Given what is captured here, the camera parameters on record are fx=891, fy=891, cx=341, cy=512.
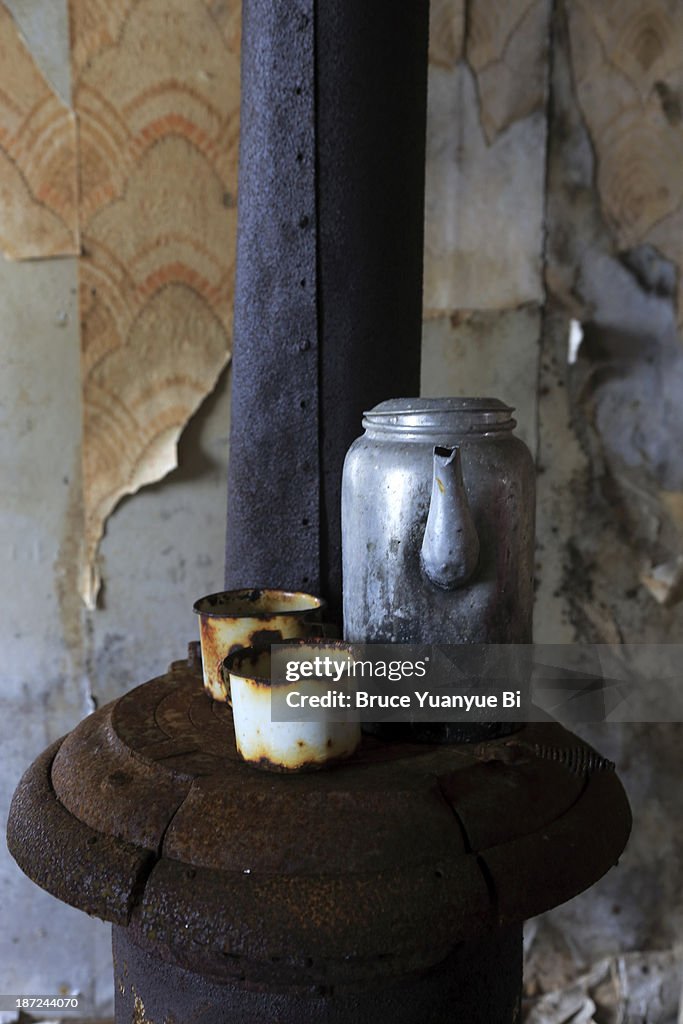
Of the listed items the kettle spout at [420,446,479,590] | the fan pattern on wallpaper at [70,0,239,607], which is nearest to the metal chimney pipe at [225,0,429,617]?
the kettle spout at [420,446,479,590]

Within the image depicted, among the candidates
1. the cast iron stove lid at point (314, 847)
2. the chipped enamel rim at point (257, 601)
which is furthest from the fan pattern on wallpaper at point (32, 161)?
the cast iron stove lid at point (314, 847)

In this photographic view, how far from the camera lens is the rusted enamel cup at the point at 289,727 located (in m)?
0.85

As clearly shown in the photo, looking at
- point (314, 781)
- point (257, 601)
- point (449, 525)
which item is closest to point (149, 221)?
point (257, 601)

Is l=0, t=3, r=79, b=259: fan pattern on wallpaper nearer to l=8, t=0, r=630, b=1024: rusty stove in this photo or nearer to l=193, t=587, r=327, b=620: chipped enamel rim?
l=8, t=0, r=630, b=1024: rusty stove

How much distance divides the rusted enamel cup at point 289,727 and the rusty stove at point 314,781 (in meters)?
0.02

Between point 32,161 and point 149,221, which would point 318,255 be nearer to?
point 149,221

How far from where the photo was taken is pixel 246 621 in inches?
40.0

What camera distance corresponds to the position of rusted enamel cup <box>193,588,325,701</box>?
3.33ft

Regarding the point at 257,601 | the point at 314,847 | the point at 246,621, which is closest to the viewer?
the point at 314,847

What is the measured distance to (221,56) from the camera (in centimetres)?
158

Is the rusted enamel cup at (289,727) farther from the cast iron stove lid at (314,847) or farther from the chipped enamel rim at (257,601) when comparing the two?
the chipped enamel rim at (257,601)

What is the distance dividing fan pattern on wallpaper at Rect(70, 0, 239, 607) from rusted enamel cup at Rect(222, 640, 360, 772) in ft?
2.80

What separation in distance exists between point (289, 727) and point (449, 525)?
0.82 ft

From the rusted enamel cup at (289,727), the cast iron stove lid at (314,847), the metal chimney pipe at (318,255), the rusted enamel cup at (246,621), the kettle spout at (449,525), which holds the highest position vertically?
the metal chimney pipe at (318,255)
